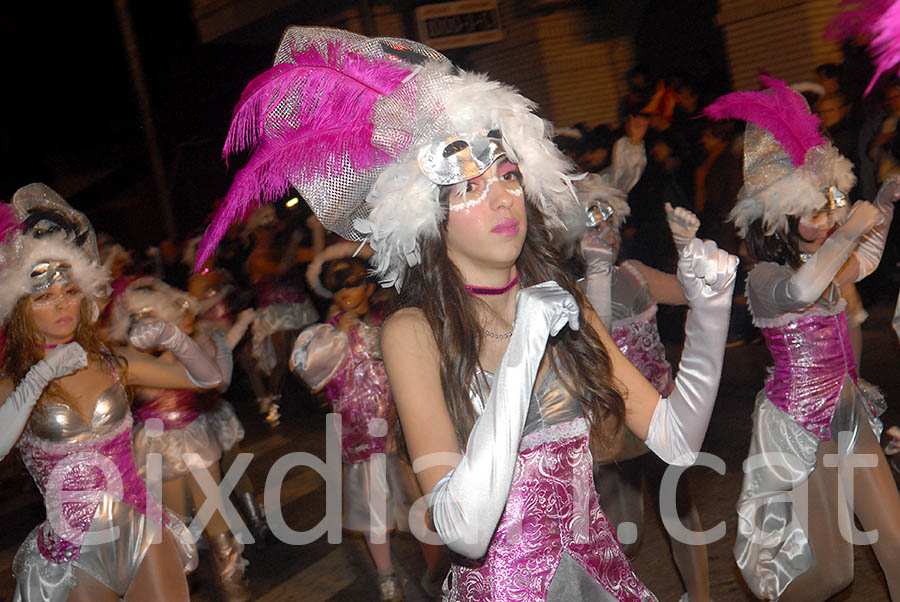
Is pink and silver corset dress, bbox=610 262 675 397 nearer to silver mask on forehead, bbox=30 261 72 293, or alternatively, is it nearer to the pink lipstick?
the pink lipstick

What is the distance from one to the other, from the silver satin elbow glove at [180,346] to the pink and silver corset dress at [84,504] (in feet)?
1.03

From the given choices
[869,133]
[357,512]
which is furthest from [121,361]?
[869,133]

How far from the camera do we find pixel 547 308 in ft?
6.74

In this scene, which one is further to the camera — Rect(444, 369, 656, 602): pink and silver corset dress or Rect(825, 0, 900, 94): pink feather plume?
Rect(444, 369, 656, 602): pink and silver corset dress

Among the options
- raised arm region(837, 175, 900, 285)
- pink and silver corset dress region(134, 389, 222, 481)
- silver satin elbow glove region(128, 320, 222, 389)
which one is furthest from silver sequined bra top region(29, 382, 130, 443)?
raised arm region(837, 175, 900, 285)

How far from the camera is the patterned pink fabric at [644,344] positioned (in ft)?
14.8

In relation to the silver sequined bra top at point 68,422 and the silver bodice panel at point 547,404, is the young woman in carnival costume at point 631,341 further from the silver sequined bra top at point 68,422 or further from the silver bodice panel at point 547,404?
the silver sequined bra top at point 68,422

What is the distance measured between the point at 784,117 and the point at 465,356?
2.34 metres

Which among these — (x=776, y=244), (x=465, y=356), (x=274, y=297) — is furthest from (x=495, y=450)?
(x=274, y=297)

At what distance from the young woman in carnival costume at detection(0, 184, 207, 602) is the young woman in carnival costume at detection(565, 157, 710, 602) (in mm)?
1872

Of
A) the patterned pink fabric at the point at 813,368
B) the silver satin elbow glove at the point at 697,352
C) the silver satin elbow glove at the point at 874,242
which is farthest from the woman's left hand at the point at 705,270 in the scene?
the silver satin elbow glove at the point at 874,242

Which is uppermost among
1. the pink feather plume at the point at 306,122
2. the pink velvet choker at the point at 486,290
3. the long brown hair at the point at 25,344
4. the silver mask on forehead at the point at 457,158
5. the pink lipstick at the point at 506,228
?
the pink feather plume at the point at 306,122

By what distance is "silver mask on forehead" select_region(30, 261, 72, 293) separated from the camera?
379 cm

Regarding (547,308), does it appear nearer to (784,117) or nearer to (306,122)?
(306,122)
